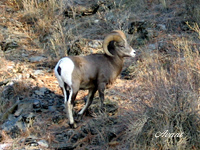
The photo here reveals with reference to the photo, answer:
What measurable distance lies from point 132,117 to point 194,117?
1.02m

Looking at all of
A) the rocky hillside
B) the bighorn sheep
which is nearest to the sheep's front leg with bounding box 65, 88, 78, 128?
the bighorn sheep

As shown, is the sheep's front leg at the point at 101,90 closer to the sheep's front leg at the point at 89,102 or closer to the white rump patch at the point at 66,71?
the sheep's front leg at the point at 89,102

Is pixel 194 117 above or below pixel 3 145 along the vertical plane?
above

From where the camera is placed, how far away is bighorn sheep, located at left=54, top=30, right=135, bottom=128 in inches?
272

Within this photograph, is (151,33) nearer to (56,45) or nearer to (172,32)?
(172,32)

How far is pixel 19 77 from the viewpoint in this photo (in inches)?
363

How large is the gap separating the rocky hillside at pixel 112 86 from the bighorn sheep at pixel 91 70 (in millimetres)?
391

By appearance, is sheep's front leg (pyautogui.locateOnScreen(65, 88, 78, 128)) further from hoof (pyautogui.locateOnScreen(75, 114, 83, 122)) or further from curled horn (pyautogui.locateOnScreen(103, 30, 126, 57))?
curled horn (pyautogui.locateOnScreen(103, 30, 126, 57))

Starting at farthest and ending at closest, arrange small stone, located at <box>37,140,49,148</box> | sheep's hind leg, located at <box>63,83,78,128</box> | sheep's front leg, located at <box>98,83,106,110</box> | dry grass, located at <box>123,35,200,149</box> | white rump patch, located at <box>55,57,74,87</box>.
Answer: sheep's front leg, located at <box>98,83,106,110</box>, sheep's hind leg, located at <box>63,83,78,128</box>, white rump patch, located at <box>55,57,74,87</box>, small stone, located at <box>37,140,49,148</box>, dry grass, located at <box>123,35,200,149</box>

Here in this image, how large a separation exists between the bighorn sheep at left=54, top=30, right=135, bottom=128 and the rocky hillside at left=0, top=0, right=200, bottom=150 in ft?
1.28

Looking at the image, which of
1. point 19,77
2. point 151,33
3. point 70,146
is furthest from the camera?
point 151,33

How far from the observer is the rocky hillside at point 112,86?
558 centimetres

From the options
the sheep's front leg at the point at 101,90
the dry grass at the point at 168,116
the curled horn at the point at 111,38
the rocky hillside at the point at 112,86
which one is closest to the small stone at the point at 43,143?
the rocky hillside at the point at 112,86

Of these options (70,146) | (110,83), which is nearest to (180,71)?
(110,83)
